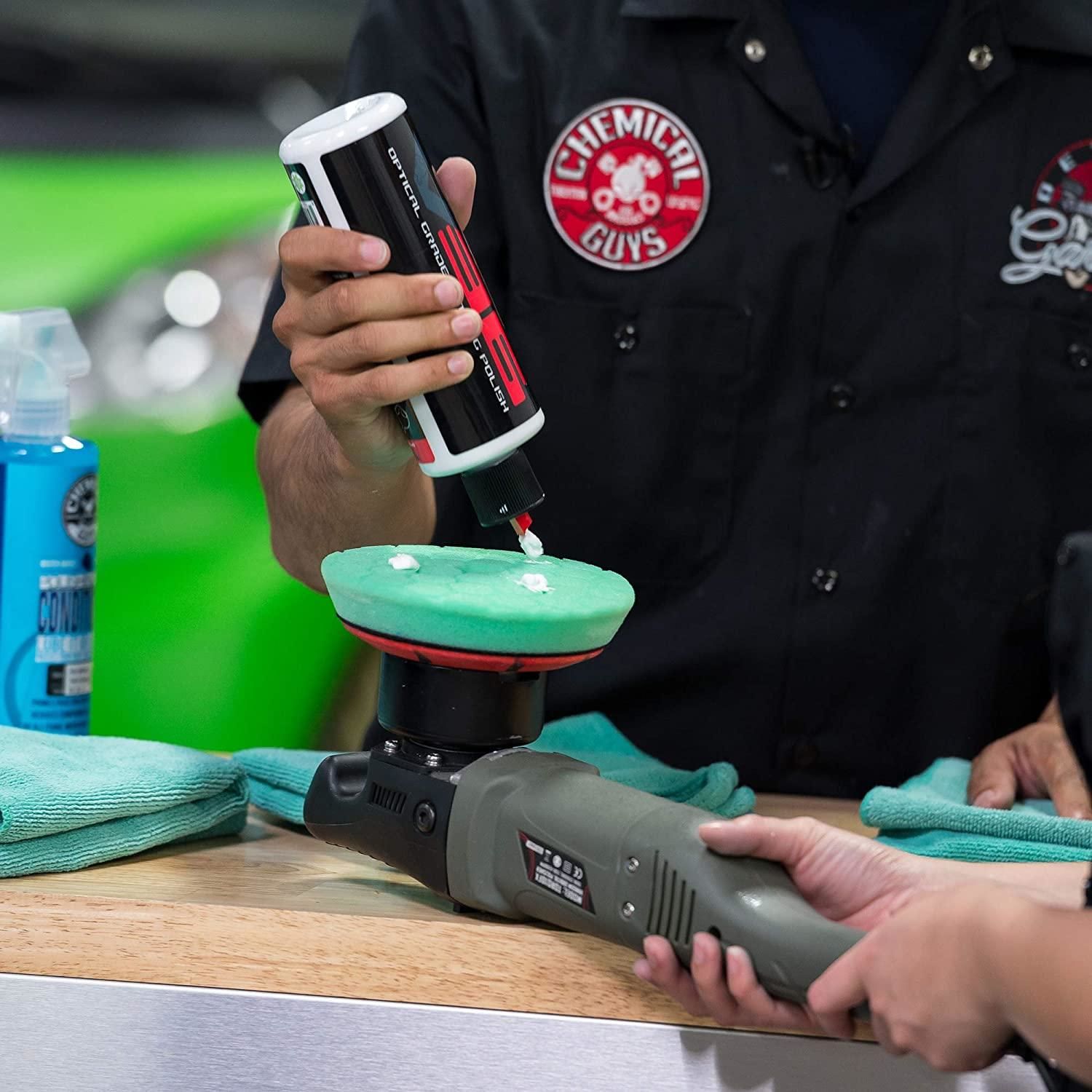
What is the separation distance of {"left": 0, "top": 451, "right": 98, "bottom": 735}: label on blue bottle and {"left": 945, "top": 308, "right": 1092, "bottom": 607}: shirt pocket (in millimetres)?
680

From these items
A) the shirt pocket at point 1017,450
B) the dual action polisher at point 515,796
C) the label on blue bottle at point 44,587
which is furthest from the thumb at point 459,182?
the shirt pocket at point 1017,450

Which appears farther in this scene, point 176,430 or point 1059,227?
point 176,430

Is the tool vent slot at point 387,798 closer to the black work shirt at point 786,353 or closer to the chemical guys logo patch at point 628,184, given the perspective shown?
the black work shirt at point 786,353

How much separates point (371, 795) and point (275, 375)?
0.51m

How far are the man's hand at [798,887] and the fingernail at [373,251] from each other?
0.33m

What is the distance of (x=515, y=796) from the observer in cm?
70

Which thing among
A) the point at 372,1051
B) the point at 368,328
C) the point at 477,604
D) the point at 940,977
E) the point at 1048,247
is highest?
the point at 1048,247

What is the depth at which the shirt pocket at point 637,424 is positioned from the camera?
3.89 feet

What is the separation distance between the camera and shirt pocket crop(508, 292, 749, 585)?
119 cm

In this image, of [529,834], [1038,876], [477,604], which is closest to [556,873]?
[529,834]

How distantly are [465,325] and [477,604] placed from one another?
0.52 ft

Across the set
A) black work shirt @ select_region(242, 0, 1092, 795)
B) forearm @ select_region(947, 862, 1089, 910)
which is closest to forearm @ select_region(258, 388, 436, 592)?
black work shirt @ select_region(242, 0, 1092, 795)

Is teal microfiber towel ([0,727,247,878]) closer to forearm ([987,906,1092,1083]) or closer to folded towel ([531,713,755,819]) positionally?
folded towel ([531,713,755,819])

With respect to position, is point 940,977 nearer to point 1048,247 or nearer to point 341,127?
point 341,127
